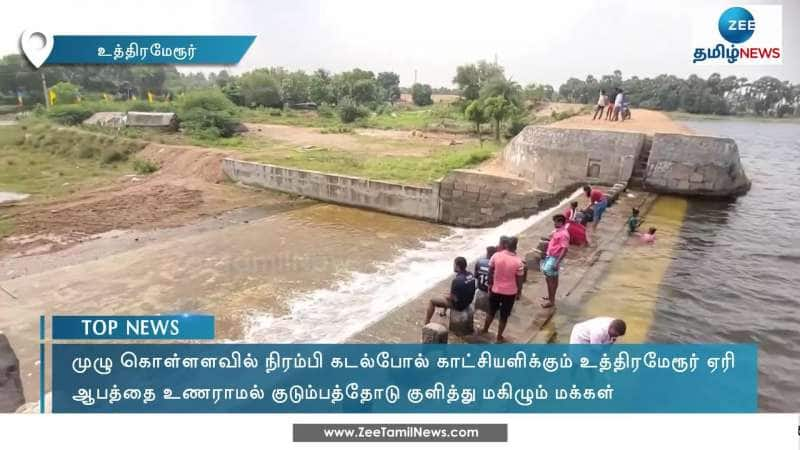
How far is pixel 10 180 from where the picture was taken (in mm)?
21609

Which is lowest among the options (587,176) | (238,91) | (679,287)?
(679,287)

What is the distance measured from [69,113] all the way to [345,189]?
2556 centimetres

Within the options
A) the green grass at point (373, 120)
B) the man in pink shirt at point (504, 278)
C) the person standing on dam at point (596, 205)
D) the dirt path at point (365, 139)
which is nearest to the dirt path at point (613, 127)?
the person standing on dam at point (596, 205)

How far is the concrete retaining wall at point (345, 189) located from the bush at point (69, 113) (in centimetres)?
1857

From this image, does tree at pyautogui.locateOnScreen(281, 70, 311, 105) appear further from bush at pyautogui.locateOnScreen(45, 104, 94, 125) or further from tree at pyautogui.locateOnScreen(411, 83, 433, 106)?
bush at pyautogui.locateOnScreen(45, 104, 94, 125)

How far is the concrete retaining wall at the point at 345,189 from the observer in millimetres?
17016

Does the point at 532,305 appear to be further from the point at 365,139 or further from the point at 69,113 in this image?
the point at 69,113

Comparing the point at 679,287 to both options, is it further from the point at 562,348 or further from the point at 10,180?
the point at 10,180

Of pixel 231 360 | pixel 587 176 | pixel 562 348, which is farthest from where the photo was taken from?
pixel 587 176

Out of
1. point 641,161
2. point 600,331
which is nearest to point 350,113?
point 641,161

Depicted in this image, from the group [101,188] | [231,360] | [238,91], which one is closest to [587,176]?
[231,360]

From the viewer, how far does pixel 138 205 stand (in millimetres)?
17906

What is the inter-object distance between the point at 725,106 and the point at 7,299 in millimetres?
36732

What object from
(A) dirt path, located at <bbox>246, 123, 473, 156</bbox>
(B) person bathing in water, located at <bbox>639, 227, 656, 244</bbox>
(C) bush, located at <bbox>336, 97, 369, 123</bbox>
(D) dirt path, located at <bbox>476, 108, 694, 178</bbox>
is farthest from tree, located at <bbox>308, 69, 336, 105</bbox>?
(B) person bathing in water, located at <bbox>639, 227, 656, 244</bbox>
